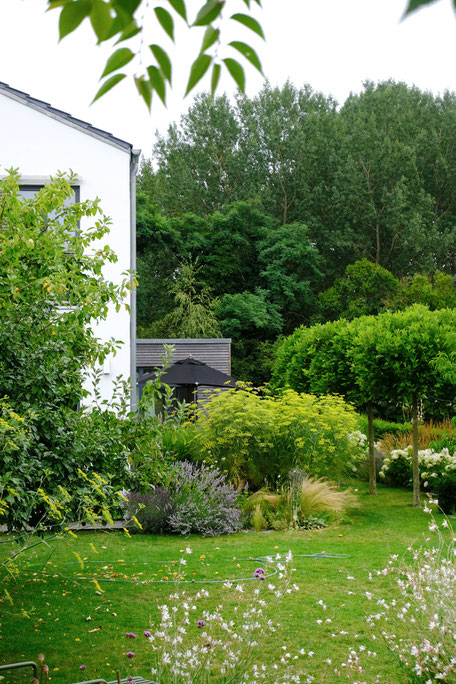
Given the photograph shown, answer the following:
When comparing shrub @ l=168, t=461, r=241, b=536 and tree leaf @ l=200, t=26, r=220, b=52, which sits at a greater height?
tree leaf @ l=200, t=26, r=220, b=52

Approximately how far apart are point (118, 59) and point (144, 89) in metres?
0.11

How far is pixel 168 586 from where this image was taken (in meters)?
6.43

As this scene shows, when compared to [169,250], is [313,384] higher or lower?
lower

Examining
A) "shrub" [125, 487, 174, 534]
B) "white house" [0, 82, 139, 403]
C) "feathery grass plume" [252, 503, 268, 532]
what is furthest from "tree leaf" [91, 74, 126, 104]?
"white house" [0, 82, 139, 403]

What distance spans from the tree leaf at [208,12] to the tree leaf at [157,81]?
0.64ft

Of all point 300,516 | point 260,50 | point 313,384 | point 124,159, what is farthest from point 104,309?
point 313,384

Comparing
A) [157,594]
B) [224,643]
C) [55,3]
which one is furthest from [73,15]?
[157,594]

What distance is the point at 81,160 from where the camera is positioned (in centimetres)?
1145

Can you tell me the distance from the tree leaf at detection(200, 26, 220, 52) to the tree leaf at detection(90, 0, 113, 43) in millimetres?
184

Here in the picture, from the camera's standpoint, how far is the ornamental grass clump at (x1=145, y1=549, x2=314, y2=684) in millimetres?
3350

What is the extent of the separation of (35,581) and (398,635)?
3.89 m

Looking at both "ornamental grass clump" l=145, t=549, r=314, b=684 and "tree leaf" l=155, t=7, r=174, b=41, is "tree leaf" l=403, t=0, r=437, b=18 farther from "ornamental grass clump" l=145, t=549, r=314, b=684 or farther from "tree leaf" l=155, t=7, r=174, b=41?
"ornamental grass clump" l=145, t=549, r=314, b=684

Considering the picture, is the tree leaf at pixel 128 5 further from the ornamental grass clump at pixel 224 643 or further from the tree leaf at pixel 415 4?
the ornamental grass clump at pixel 224 643

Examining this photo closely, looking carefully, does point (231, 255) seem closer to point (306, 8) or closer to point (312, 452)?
point (312, 452)
